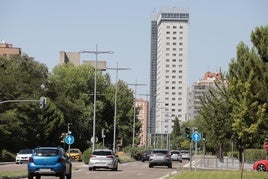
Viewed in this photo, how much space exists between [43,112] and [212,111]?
41.1 meters

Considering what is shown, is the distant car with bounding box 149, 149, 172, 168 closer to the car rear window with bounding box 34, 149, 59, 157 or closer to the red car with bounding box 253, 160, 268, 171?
the red car with bounding box 253, 160, 268, 171

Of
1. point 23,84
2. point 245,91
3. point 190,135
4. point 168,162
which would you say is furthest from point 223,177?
point 23,84

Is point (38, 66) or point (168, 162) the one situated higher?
point (38, 66)

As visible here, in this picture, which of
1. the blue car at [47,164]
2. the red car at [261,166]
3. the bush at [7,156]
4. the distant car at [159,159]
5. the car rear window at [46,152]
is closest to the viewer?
the blue car at [47,164]

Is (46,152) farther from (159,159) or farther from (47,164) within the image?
(159,159)

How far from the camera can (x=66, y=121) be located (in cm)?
9856

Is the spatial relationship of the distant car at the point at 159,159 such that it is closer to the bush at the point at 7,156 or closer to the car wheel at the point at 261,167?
the car wheel at the point at 261,167

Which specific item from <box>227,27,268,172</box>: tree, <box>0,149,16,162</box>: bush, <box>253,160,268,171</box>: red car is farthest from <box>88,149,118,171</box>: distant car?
<box>0,149,16,162</box>: bush

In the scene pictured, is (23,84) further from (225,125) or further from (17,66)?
(225,125)

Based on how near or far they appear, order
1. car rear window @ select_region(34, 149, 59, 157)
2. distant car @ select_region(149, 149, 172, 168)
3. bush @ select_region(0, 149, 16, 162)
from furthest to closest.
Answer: bush @ select_region(0, 149, 16, 162)
distant car @ select_region(149, 149, 172, 168)
car rear window @ select_region(34, 149, 59, 157)

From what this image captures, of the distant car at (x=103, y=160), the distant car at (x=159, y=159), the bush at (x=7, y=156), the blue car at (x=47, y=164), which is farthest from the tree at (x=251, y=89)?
the bush at (x=7, y=156)

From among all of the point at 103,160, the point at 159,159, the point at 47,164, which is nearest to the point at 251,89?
the point at 47,164

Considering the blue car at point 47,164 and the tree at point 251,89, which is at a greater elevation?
the tree at point 251,89

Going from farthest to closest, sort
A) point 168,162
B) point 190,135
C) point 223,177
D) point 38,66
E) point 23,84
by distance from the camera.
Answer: point 38,66 → point 23,84 → point 168,162 → point 190,135 → point 223,177
